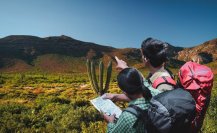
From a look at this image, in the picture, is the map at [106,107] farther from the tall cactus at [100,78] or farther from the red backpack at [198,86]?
the tall cactus at [100,78]

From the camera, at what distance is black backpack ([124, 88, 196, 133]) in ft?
9.27

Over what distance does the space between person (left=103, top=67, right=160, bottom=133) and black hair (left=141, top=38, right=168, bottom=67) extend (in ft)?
1.73

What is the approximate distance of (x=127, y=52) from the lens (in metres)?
162

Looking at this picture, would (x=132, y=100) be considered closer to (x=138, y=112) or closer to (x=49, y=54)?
(x=138, y=112)

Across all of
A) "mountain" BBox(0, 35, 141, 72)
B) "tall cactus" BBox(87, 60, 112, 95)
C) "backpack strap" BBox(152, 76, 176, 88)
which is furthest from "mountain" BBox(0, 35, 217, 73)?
"backpack strap" BBox(152, 76, 176, 88)

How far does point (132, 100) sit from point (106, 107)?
0.46m

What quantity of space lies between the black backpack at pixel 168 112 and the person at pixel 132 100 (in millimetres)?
47

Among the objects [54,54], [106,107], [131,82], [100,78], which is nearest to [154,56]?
[131,82]

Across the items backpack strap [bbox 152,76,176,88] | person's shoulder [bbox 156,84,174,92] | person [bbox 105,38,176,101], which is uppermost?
person [bbox 105,38,176,101]

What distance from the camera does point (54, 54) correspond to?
145000 millimetres

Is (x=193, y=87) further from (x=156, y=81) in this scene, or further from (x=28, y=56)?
(x=28, y=56)

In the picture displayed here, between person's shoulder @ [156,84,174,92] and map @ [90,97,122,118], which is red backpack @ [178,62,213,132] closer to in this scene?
person's shoulder @ [156,84,174,92]

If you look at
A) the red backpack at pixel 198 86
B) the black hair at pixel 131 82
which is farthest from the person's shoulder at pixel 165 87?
the black hair at pixel 131 82

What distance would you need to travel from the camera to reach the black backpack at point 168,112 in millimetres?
2826
